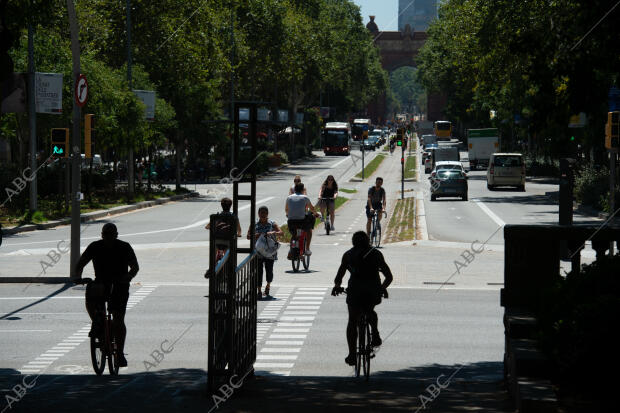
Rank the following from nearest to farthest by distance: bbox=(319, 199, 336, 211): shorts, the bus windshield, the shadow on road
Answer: the shadow on road
bbox=(319, 199, 336, 211): shorts
the bus windshield

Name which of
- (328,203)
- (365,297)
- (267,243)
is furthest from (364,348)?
(328,203)

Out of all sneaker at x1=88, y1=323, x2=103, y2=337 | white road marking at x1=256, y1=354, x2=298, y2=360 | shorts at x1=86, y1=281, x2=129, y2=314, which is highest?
shorts at x1=86, y1=281, x2=129, y2=314

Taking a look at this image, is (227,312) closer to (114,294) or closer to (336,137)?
(114,294)

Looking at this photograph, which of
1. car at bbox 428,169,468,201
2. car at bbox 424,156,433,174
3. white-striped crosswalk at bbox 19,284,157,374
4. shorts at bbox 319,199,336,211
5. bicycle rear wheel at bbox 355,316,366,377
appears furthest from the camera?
car at bbox 424,156,433,174

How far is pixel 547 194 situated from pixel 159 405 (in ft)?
153

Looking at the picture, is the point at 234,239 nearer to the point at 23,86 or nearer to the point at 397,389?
the point at 397,389

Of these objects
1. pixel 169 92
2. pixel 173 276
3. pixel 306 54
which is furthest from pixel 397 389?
pixel 306 54

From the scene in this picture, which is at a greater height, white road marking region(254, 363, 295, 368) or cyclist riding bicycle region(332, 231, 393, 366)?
cyclist riding bicycle region(332, 231, 393, 366)

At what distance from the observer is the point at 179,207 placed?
45531mm

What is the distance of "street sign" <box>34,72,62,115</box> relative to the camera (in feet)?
112

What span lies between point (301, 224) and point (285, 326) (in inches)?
260

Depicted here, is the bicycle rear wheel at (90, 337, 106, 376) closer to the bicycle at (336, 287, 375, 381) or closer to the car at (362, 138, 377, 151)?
the bicycle at (336, 287, 375, 381)

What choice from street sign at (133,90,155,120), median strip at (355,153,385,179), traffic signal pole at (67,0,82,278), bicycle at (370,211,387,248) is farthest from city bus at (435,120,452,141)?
traffic signal pole at (67,0,82,278)

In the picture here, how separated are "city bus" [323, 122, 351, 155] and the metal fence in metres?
104
